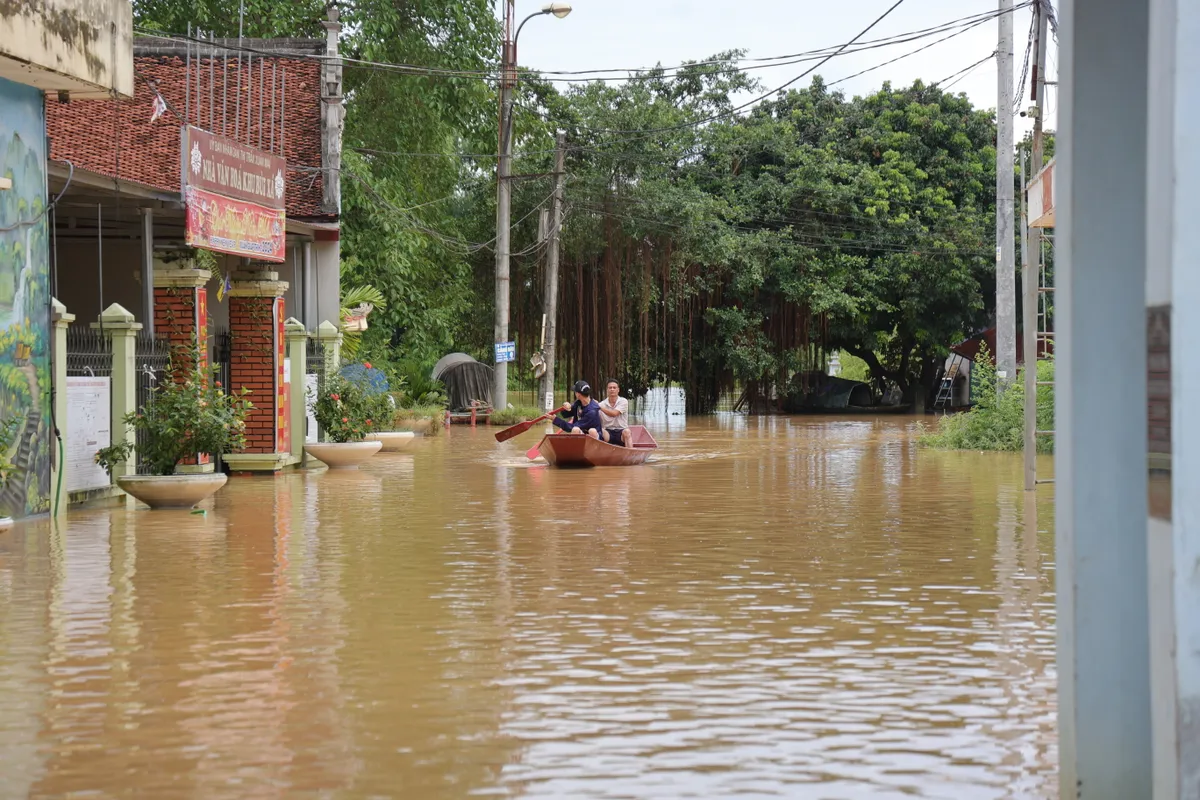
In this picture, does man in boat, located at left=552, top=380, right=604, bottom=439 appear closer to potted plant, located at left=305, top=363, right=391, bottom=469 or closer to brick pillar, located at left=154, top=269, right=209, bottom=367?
potted plant, located at left=305, top=363, right=391, bottom=469

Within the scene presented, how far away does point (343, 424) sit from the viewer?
24.9m

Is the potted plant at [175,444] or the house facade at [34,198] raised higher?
the house facade at [34,198]

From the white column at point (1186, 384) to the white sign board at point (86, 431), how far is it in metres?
14.2

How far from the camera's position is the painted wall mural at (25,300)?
14938 mm

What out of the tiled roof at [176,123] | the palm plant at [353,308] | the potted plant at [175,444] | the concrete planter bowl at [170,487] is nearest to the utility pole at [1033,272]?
the potted plant at [175,444]

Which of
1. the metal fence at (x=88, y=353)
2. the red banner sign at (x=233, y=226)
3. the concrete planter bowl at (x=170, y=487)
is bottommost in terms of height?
the concrete planter bowl at (x=170, y=487)

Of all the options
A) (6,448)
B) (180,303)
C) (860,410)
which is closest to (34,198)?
(6,448)

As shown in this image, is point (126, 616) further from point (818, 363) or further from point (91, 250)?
point (818, 363)

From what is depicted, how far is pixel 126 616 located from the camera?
973cm

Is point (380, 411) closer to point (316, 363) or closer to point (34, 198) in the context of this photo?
point (316, 363)

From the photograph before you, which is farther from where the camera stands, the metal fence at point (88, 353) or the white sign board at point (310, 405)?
the white sign board at point (310, 405)

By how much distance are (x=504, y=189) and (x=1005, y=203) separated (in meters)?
17.1

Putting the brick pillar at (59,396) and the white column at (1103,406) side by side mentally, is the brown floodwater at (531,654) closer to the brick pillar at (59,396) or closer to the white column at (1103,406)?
the brick pillar at (59,396)

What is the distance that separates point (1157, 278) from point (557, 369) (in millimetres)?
45925
